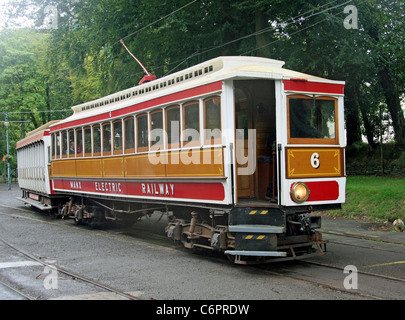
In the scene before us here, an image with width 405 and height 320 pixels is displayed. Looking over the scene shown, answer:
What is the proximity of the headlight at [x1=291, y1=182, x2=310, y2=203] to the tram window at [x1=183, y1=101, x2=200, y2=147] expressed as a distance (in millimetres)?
2027

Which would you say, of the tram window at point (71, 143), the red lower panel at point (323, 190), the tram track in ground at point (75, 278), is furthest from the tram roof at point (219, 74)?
the tram track in ground at point (75, 278)

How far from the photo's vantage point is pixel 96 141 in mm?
13258

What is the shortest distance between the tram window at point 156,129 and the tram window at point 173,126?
29cm

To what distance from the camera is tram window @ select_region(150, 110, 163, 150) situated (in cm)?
1008

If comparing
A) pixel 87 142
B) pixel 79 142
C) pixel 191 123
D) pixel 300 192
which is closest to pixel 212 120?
pixel 191 123

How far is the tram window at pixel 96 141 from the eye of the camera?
13.1m

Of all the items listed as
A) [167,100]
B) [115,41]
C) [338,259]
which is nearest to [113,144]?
[167,100]

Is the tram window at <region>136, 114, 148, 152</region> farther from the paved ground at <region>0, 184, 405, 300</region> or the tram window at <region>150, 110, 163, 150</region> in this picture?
the paved ground at <region>0, 184, 405, 300</region>

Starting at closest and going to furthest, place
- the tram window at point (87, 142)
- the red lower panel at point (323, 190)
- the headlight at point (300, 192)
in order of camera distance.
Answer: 1. the headlight at point (300, 192)
2. the red lower panel at point (323, 190)
3. the tram window at point (87, 142)

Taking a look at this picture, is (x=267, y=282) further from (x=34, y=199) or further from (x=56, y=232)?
(x=34, y=199)

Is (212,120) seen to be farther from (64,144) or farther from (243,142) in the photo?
(64,144)

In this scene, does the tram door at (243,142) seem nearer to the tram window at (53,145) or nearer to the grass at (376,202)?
the grass at (376,202)

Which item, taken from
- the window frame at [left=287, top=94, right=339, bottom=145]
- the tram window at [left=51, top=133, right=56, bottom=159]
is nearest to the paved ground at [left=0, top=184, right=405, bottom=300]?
the window frame at [left=287, top=94, right=339, bottom=145]

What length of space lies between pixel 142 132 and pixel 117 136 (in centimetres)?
142
